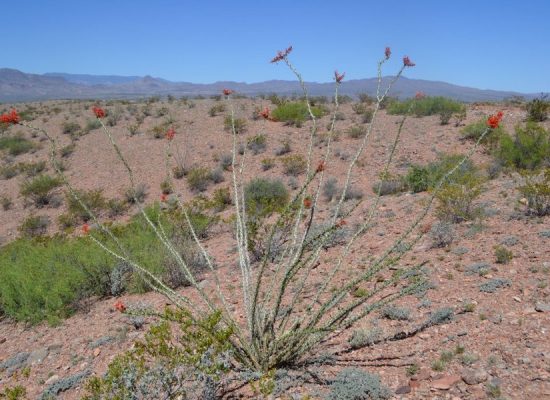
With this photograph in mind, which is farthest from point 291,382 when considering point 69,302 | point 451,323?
point 69,302

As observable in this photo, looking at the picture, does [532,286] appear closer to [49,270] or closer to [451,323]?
[451,323]

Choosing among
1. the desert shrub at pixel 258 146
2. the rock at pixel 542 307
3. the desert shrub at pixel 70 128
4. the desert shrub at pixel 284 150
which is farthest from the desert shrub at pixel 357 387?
the desert shrub at pixel 70 128

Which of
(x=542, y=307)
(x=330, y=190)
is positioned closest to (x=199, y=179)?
(x=330, y=190)

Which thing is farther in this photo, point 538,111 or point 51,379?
point 538,111

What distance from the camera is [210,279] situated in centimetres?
616

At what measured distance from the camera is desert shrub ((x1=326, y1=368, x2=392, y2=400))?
3.19 meters

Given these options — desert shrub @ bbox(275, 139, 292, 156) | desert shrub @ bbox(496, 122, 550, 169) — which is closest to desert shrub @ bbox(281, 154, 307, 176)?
desert shrub @ bbox(275, 139, 292, 156)

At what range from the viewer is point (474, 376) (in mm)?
3197

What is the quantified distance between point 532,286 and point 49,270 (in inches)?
247

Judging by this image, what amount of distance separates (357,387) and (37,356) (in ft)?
12.1

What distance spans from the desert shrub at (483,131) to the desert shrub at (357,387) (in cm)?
932

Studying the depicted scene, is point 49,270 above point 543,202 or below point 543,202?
below

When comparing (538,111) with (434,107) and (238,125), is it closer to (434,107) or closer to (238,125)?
(434,107)

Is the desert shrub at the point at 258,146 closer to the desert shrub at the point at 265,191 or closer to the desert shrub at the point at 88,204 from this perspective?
the desert shrub at the point at 265,191
